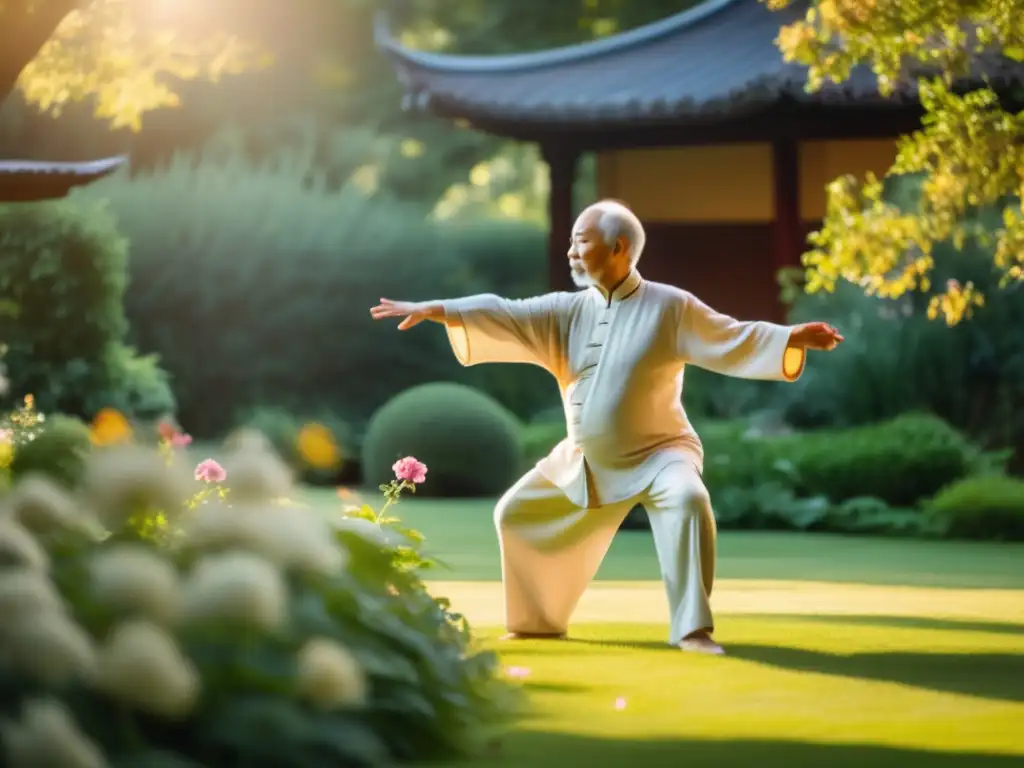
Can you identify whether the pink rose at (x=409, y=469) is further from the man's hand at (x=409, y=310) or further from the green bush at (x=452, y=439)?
the green bush at (x=452, y=439)

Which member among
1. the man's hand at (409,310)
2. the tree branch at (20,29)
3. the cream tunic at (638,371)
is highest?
the tree branch at (20,29)

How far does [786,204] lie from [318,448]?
5268mm

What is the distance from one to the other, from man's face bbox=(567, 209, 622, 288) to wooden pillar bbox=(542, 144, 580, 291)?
42.4ft

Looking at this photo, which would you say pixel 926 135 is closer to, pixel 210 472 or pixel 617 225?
pixel 617 225

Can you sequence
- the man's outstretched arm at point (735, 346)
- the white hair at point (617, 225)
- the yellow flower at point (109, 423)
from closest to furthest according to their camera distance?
the man's outstretched arm at point (735, 346), the white hair at point (617, 225), the yellow flower at point (109, 423)

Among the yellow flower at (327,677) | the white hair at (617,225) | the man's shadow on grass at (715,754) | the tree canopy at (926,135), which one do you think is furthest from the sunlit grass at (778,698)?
the tree canopy at (926,135)

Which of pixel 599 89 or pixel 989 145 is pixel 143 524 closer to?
pixel 989 145

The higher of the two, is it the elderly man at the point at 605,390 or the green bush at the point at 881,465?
the elderly man at the point at 605,390

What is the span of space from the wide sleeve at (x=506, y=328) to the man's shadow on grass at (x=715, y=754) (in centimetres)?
281

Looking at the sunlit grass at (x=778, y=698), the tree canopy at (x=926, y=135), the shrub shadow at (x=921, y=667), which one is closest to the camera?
the sunlit grass at (x=778, y=698)

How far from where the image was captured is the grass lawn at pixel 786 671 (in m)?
5.71

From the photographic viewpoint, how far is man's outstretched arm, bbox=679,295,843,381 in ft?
26.5

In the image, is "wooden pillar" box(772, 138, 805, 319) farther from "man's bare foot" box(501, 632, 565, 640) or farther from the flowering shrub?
the flowering shrub

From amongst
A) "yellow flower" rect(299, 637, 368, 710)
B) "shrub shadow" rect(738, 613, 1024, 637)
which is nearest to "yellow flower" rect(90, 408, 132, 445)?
"shrub shadow" rect(738, 613, 1024, 637)
